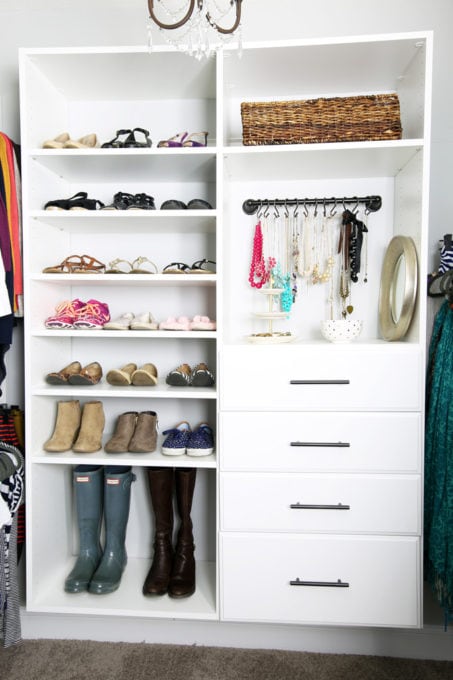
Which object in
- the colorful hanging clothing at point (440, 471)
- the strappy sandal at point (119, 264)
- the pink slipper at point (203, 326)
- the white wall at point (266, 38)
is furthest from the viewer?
the strappy sandal at point (119, 264)

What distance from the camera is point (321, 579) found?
1.67 m

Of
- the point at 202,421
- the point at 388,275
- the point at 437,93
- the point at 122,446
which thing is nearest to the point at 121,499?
the point at 122,446

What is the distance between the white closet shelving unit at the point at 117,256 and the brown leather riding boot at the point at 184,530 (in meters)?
0.09

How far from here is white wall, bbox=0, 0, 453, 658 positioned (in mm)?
1845

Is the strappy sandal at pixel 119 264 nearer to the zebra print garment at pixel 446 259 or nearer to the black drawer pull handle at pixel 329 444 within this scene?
the black drawer pull handle at pixel 329 444

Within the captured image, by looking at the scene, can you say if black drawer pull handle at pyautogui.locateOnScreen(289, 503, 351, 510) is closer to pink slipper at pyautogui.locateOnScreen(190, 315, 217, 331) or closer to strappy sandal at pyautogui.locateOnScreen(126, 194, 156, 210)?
pink slipper at pyautogui.locateOnScreen(190, 315, 217, 331)

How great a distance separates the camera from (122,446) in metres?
1.84

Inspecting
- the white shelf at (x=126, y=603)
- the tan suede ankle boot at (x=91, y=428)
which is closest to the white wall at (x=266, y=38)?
the white shelf at (x=126, y=603)

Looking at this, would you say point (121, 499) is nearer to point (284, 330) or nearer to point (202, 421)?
point (202, 421)

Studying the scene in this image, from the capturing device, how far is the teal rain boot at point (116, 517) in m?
1.92

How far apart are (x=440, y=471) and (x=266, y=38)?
1.87 m

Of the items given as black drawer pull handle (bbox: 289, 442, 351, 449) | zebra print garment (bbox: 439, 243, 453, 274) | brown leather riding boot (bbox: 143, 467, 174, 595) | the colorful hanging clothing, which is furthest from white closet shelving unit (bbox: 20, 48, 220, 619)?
zebra print garment (bbox: 439, 243, 453, 274)

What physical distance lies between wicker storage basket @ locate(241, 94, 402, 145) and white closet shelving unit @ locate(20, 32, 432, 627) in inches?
2.7

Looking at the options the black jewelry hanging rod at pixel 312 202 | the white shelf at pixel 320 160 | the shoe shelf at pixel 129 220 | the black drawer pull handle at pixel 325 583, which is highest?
the white shelf at pixel 320 160
